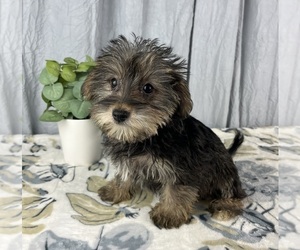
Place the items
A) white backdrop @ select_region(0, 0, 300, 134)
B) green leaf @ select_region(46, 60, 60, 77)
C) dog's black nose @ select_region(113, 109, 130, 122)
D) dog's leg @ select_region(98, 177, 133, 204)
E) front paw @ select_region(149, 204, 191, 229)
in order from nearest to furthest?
dog's black nose @ select_region(113, 109, 130, 122) → front paw @ select_region(149, 204, 191, 229) → dog's leg @ select_region(98, 177, 133, 204) → green leaf @ select_region(46, 60, 60, 77) → white backdrop @ select_region(0, 0, 300, 134)

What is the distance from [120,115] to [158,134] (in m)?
0.23

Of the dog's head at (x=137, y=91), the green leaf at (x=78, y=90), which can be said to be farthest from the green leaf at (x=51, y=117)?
the dog's head at (x=137, y=91)

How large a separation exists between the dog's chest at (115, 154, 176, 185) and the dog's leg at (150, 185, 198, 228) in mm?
50

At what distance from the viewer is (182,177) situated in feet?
5.34

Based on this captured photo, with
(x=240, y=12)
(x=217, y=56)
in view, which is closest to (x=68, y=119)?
(x=217, y=56)

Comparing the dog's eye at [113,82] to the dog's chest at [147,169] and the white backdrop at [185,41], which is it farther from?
the white backdrop at [185,41]

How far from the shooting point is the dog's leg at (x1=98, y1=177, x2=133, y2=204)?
1.85m

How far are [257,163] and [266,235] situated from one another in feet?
2.34

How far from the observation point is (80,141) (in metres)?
2.14

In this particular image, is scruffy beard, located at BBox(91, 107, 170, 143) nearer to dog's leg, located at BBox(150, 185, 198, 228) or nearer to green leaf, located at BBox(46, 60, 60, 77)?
dog's leg, located at BBox(150, 185, 198, 228)

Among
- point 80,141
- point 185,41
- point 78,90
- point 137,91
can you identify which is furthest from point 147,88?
point 185,41

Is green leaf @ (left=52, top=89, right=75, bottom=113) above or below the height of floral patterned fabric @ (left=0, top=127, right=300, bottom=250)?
A: above

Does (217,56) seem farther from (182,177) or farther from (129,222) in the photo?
(129,222)

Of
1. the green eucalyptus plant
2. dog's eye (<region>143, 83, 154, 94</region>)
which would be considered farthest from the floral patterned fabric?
dog's eye (<region>143, 83, 154, 94</region>)
